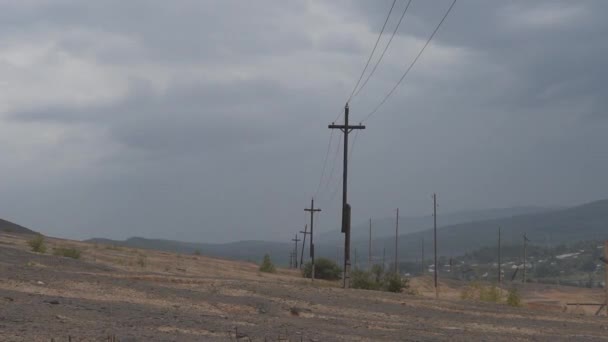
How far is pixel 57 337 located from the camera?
1378cm

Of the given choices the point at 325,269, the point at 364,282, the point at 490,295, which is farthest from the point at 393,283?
the point at 325,269

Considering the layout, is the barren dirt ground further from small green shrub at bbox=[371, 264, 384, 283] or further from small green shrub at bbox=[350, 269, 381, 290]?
small green shrub at bbox=[371, 264, 384, 283]

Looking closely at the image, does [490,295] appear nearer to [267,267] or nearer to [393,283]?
[393,283]

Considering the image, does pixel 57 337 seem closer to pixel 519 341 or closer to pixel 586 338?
pixel 519 341

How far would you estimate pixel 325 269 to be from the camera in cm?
7431

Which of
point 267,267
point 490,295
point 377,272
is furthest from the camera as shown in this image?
point 267,267

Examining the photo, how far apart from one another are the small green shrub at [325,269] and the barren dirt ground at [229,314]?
40755mm

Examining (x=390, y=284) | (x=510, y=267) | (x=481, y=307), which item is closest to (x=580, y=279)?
(x=510, y=267)

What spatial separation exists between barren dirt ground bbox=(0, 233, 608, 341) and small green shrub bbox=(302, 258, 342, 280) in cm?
4076

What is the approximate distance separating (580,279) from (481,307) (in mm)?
103118

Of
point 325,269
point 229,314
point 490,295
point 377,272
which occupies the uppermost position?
point 325,269

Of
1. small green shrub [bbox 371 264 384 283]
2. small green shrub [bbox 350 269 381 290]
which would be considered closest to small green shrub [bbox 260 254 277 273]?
small green shrub [bbox 371 264 384 283]

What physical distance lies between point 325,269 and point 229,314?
177 ft

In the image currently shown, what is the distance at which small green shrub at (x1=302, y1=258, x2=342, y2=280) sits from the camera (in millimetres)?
73250
